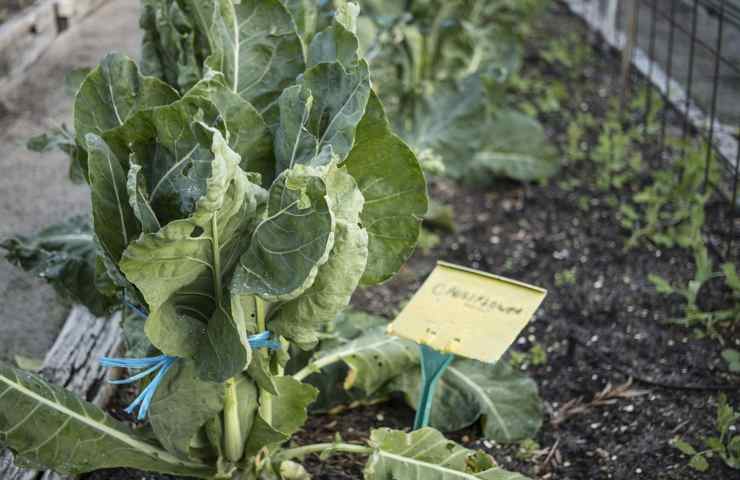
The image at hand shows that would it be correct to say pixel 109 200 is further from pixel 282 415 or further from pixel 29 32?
pixel 29 32

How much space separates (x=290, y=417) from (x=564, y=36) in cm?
469

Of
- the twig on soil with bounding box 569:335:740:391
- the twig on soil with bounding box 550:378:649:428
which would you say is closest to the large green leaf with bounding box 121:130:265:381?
the twig on soil with bounding box 550:378:649:428

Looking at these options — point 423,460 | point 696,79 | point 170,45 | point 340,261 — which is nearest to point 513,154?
point 696,79

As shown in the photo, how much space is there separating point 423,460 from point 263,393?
0.38 meters

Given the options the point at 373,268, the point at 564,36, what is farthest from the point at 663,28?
the point at 373,268

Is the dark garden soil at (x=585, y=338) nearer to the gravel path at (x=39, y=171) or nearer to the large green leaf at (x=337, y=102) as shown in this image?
the gravel path at (x=39, y=171)

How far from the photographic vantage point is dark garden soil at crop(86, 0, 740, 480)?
7.87 feet

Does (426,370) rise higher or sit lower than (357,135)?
lower

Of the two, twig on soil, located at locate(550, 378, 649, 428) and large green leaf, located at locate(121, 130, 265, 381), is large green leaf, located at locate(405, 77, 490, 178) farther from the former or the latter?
large green leaf, located at locate(121, 130, 265, 381)

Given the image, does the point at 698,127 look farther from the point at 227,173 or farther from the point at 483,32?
the point at 227,173

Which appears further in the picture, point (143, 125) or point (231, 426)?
point (231, 426)

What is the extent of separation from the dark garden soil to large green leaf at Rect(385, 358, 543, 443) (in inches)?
2.5

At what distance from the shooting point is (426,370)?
87.0 inches

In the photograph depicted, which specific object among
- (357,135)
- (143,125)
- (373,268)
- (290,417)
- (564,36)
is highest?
(143,125)
